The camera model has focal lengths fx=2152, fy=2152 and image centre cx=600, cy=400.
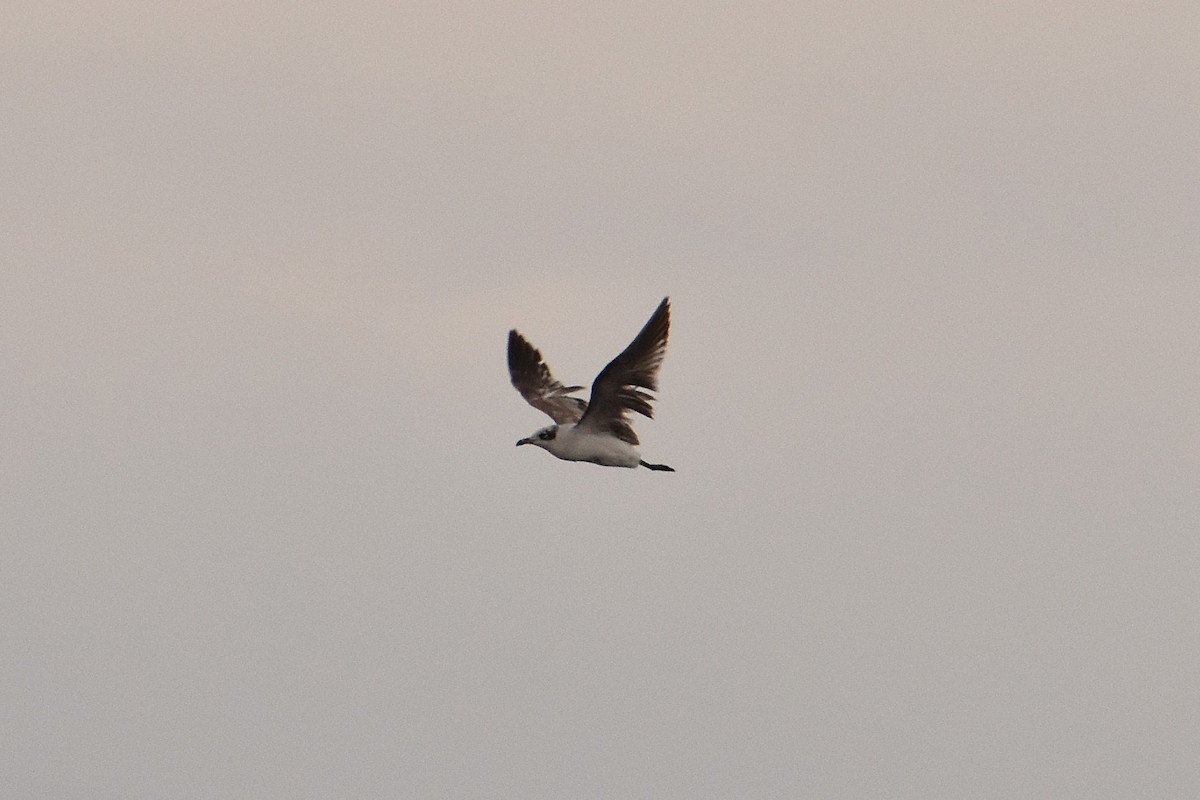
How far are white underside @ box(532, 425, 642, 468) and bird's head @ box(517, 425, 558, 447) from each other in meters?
0.09

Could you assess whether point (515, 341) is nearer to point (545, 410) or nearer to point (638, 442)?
point (545, 410)

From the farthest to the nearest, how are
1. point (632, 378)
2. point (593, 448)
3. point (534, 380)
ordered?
point (534, 380), point (593, 448), point (632, 378)

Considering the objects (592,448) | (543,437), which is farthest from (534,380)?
(592,448)

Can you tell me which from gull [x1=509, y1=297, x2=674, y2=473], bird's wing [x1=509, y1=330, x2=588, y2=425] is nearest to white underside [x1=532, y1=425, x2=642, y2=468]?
gull [x1=509, y1=297, x2=674, y2=473]

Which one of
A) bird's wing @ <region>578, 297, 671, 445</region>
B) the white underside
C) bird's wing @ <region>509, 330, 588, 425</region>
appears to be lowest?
the white underside

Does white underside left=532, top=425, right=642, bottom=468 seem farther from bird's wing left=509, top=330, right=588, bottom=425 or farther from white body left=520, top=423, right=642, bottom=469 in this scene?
bird's wing left=509, top=330, right=588, bottom=425

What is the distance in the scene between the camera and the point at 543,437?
1645 inches

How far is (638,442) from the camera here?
40.8 meters

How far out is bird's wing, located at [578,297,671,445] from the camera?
38125 millimetres

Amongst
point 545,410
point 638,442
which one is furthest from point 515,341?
point 638,442

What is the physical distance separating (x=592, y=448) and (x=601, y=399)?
1.75 metres

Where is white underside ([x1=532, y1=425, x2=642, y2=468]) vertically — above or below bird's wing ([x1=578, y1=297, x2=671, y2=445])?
below

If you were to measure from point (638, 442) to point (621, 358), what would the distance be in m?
3.04

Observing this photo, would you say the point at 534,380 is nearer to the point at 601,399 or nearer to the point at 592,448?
the point at 592,448
